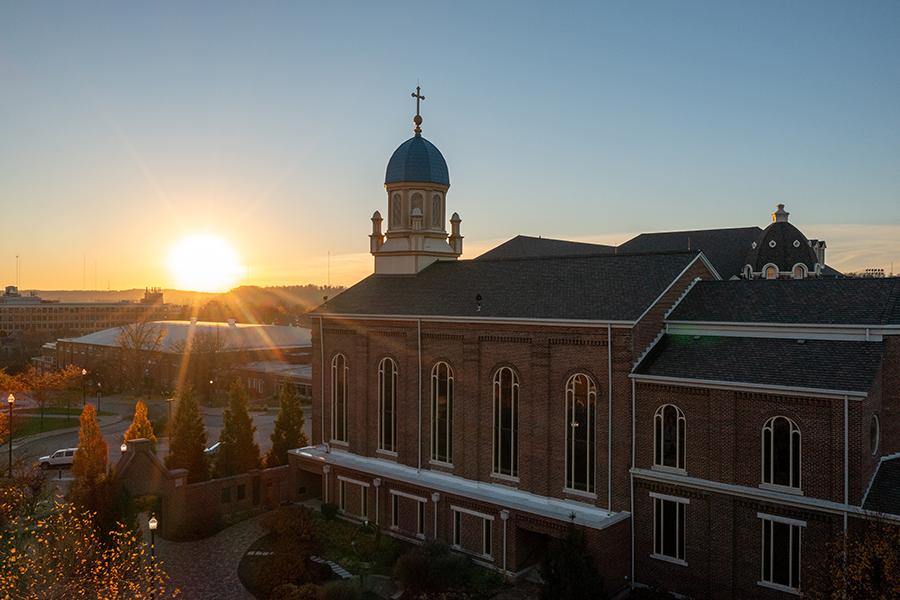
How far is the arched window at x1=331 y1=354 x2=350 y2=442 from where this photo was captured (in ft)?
115

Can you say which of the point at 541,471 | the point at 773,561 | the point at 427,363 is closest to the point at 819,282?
the point at 773,561

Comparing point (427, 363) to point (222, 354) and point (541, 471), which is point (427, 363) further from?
point (222, 354)

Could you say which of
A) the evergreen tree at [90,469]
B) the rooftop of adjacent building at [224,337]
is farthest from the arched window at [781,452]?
the rooftop of adjacent building at [224,337]

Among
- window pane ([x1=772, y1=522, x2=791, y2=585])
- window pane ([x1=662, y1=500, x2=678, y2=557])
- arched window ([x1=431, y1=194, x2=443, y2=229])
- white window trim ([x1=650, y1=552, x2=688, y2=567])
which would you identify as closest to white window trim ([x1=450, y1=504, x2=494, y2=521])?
white window trim ([x1=650, y1=552, x2=688, y2=567])

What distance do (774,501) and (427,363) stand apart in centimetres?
1512

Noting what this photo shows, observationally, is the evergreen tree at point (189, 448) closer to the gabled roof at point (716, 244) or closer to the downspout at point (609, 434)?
the downspout at point (609, 434)

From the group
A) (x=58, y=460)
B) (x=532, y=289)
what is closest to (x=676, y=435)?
(x=532, y=289)

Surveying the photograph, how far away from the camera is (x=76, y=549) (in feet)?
59.7

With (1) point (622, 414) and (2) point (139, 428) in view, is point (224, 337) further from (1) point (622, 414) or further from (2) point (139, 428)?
(1) point (622, 414)

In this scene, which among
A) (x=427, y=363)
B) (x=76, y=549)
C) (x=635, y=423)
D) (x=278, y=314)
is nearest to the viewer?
(x=76, y=549)

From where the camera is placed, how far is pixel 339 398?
35.3 meters

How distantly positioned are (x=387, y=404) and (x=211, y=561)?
33.3 ft

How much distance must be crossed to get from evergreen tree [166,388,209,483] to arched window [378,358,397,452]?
892cm

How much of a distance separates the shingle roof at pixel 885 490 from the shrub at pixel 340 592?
52.7ft
